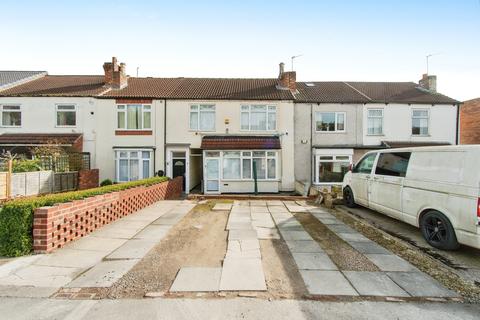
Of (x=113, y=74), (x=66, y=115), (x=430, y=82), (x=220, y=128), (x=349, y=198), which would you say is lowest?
(x=349, y=198)

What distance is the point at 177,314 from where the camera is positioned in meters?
3.14

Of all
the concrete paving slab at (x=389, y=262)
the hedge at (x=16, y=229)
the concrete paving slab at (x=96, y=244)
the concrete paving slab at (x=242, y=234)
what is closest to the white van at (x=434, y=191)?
the concrete paving slab at (x=389, y=262)

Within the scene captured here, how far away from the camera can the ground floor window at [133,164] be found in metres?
15.6

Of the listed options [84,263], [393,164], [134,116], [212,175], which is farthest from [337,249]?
[134,116]

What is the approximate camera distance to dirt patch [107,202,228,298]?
149 inches

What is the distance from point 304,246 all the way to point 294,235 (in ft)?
Answer: 2.70

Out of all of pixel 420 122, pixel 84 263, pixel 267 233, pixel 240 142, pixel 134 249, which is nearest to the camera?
pixel 84 263

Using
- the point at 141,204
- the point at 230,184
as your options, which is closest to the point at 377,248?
the point at 141,204

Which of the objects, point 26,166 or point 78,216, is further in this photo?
point 26,166

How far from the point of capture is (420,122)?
55.6 ft

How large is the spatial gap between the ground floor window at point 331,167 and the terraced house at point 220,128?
0.21 feet

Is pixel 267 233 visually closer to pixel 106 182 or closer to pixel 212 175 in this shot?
pixel 212 175

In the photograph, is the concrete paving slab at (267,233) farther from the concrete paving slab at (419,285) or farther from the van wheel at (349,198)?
the van wheel at (349,198)

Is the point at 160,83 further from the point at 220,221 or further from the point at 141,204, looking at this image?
the point at 220,221
